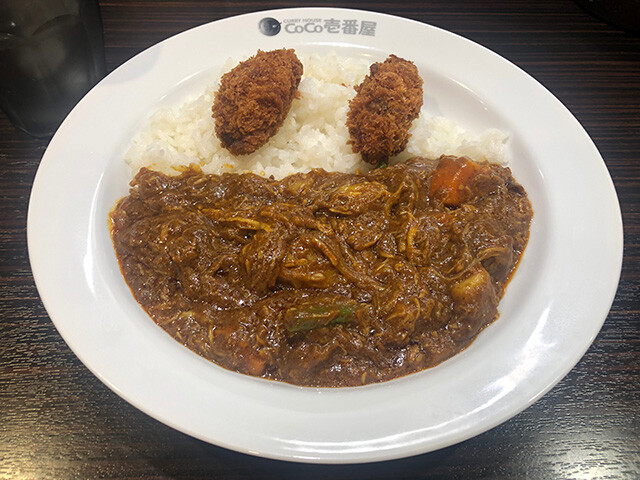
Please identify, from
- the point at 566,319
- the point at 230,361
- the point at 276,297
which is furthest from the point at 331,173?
the point at 566,319

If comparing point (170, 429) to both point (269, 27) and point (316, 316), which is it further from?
point (269, 27)

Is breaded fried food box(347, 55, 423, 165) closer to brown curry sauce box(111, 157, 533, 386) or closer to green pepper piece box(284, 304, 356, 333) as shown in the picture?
brown curry sauce box(111, 157, 533, 386)

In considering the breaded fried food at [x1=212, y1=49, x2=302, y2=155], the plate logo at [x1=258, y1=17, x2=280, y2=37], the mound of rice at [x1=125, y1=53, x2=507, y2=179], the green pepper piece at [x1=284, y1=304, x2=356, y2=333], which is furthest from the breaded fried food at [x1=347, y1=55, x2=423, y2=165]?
the green pepper piece at [x1=284, y1=304, x2=356, y2=333]

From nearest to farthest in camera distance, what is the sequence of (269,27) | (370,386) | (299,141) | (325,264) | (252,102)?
(370,386) → (325,264) → (252,102) → (299,141) → (269,27)

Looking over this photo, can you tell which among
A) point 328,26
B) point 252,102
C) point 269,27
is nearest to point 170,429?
point 252,102

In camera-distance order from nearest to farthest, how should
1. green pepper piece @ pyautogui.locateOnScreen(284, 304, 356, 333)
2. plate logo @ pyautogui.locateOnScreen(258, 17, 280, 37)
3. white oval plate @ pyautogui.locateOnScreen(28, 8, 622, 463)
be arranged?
white oval plate @ pyautogui.locateOnScreen(28, 8, 622, 463) < green pepper piece @ pyautogui.locateOnScreen(284, 304, 356, 333) < plate logo @ pyautogui.locateOnScreen(258, 17, 280, 37)

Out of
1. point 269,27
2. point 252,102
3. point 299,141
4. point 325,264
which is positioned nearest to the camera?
point 325,264
